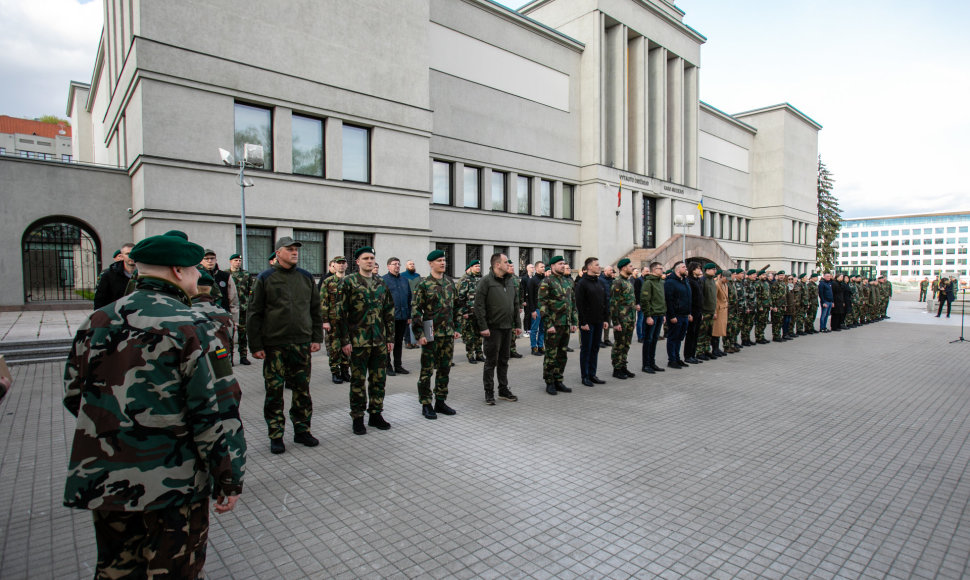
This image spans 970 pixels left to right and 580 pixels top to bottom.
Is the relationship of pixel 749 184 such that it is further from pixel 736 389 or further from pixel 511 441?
pixel 511 441

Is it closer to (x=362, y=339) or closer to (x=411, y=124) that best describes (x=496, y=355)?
(x=362, y=339)

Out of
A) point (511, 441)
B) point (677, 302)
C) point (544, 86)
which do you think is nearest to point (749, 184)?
point (544, 86)

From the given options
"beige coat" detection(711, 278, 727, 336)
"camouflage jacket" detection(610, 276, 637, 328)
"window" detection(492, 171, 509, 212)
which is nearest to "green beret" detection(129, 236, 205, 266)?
"camouflage jacket" detection(610, 276, 637, 328)

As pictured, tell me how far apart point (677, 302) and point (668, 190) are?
23023 mm

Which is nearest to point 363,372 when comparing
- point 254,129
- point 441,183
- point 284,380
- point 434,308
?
point 284,380

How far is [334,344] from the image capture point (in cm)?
862

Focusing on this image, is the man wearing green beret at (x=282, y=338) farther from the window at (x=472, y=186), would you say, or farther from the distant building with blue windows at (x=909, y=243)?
the distant building with blue windows at (x=909, y=243)

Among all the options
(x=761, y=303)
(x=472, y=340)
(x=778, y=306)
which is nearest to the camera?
(x=472, y=340)

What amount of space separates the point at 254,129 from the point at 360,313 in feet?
41.0

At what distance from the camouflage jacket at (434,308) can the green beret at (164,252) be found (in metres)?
4.45

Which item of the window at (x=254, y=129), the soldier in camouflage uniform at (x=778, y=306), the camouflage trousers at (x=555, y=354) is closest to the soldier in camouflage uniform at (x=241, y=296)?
the window at (x=254, y=129)

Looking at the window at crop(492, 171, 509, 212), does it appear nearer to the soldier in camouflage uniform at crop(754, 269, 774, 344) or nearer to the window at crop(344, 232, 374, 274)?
the window at crop(344, 232, 374, 274)

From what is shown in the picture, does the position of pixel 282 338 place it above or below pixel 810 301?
above

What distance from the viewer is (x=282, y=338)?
544 cm
